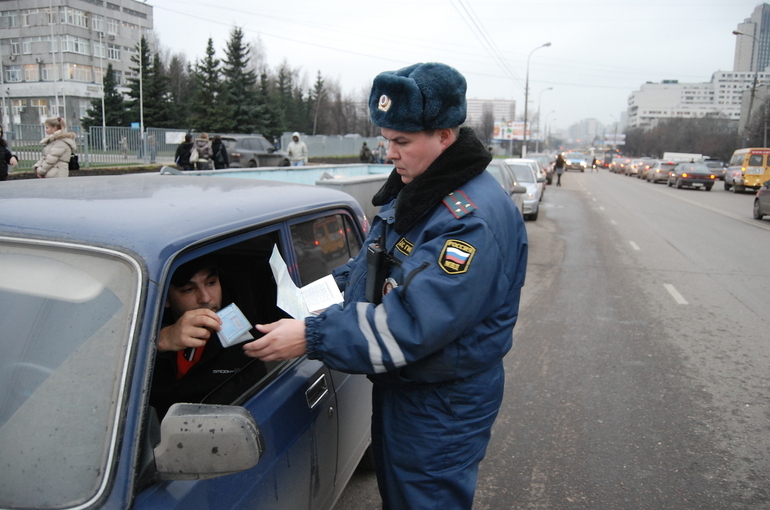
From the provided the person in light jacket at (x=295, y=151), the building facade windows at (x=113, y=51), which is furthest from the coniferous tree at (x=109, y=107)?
the person in light jacket at (x=295, y=151)

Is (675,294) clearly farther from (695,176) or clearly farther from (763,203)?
(695,176)

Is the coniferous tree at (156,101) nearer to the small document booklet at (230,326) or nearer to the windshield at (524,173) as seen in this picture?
the windshield at (524,173)

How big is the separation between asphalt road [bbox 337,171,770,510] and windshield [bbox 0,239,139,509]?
2.03 m

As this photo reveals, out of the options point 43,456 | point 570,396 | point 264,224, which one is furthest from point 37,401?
point 570,396

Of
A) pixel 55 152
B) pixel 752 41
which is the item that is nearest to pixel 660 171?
pixel 55 152

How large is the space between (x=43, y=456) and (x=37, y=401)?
141 mm

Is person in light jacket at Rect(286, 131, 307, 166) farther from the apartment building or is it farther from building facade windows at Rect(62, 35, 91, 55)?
the apartment building

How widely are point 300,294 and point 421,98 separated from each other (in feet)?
2.75

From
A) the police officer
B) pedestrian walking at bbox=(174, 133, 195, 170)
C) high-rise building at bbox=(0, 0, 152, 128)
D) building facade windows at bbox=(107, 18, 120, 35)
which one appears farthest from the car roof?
building facade windows at bbox=(107, 18, 120, 35)

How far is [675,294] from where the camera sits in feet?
25.9

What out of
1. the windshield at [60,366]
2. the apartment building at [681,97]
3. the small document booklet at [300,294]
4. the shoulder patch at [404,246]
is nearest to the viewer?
the windshield at [60,366]

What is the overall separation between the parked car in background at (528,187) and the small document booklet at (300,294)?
13.5 m

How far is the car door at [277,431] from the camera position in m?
1.58

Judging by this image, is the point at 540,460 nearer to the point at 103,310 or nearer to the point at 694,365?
the point at 694,365
